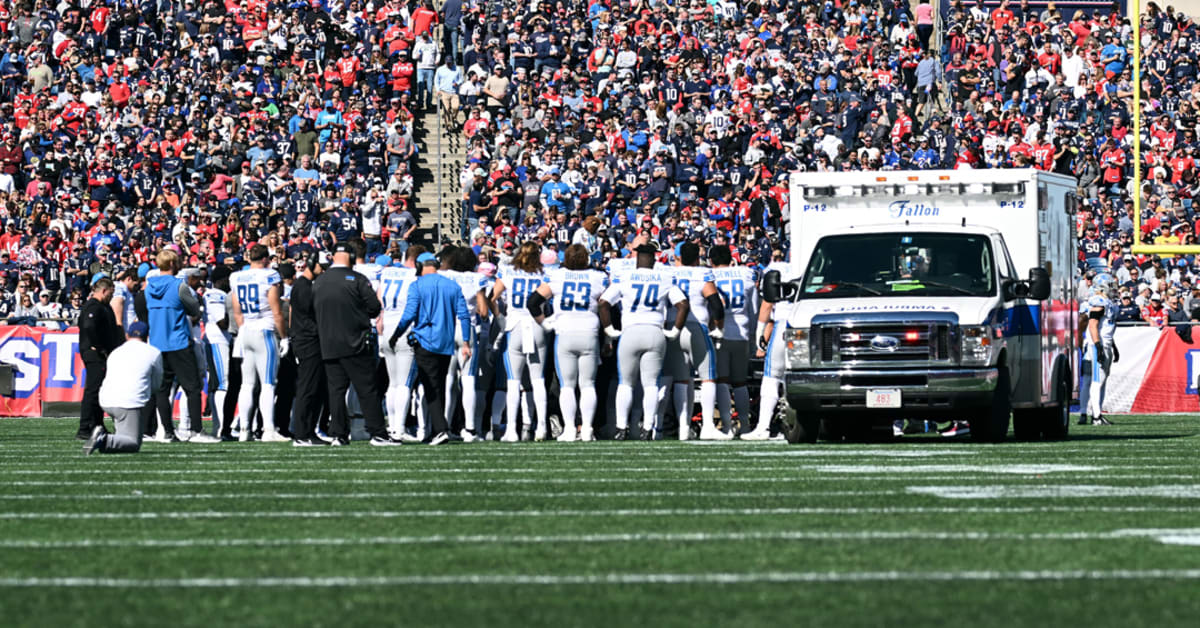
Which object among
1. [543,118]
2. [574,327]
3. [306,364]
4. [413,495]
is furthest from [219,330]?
[543,118]

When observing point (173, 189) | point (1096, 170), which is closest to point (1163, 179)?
point (1096, 170)

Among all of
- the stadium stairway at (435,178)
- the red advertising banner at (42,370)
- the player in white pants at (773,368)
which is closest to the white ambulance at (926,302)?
the player in white pants at (773,368)

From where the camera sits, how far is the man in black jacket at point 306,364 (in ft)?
53.9

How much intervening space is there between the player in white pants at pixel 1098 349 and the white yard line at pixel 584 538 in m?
14.7

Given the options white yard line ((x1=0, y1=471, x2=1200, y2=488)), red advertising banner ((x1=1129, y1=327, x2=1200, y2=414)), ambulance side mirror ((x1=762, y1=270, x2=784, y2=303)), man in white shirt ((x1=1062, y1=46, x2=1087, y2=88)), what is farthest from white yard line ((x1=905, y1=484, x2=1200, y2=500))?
man in white shirt ((x1=1062, y1=46, x2=1087, y2=88))

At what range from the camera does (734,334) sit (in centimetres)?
1802

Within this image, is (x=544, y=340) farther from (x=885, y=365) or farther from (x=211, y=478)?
(x=211, y=478)

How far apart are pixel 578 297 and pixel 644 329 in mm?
607

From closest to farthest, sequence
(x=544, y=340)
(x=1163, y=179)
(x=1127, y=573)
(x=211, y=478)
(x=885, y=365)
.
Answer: (x=1127, y=573)
(x=211, y=478)
(x=885, y=365)
(x=544, y=340)
(x=1163, y=179)

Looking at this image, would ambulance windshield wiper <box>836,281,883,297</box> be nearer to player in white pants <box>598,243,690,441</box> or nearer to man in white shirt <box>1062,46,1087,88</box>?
player in white pants <box>598,243,690,441</box>

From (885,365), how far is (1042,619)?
1021 centimetres

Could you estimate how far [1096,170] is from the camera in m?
31.7

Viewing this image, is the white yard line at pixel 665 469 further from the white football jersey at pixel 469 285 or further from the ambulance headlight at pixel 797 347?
the white football jersey at pixel 469 285

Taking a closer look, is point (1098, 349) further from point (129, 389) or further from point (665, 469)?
point (129, 389)
